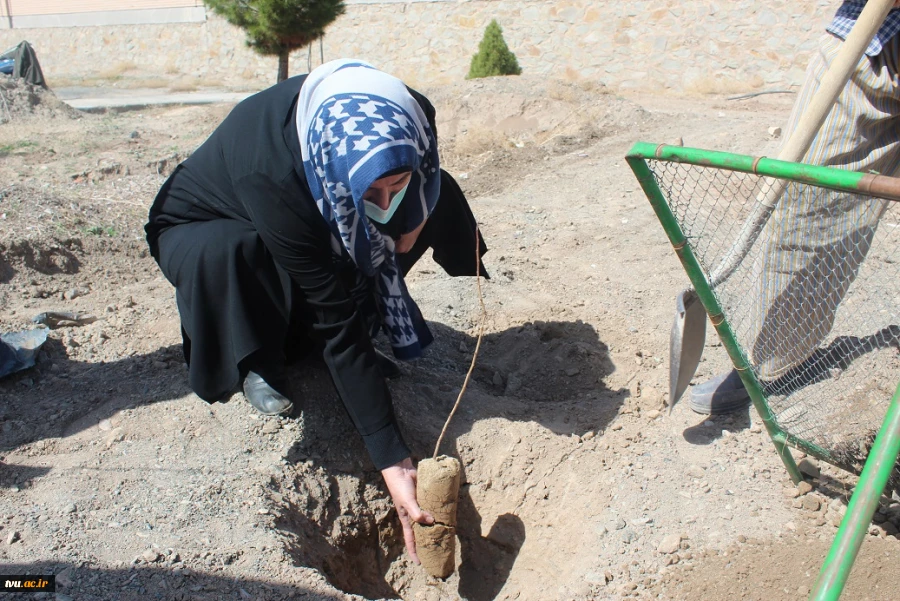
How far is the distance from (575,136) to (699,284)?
16.7ft

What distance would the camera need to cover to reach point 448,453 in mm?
2713

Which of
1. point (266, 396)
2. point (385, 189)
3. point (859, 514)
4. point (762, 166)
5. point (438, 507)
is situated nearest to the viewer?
point (859, 514)

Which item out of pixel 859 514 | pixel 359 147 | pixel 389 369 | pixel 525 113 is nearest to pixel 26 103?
pixel 525 113

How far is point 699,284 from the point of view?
210 centimetres

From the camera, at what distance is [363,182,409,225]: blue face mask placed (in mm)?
2176

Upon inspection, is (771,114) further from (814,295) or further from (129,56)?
(129,56)

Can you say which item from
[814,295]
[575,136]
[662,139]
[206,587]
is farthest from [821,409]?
[575,136]

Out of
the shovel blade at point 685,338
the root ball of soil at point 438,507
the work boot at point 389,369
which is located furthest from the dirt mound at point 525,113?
the root ball of soil at point 438,507

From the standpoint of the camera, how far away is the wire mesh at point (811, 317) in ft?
7.50

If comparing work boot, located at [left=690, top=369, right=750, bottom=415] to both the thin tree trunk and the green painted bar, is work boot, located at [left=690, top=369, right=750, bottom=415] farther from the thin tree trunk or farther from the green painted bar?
the thin tree trunk

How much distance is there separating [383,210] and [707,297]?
0.97 meters

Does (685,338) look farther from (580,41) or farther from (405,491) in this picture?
(580,41)

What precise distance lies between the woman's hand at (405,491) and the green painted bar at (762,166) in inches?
46.2

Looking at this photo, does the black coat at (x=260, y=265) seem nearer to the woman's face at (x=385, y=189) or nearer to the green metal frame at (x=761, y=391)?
the woman's face at (x=385, y=189)
